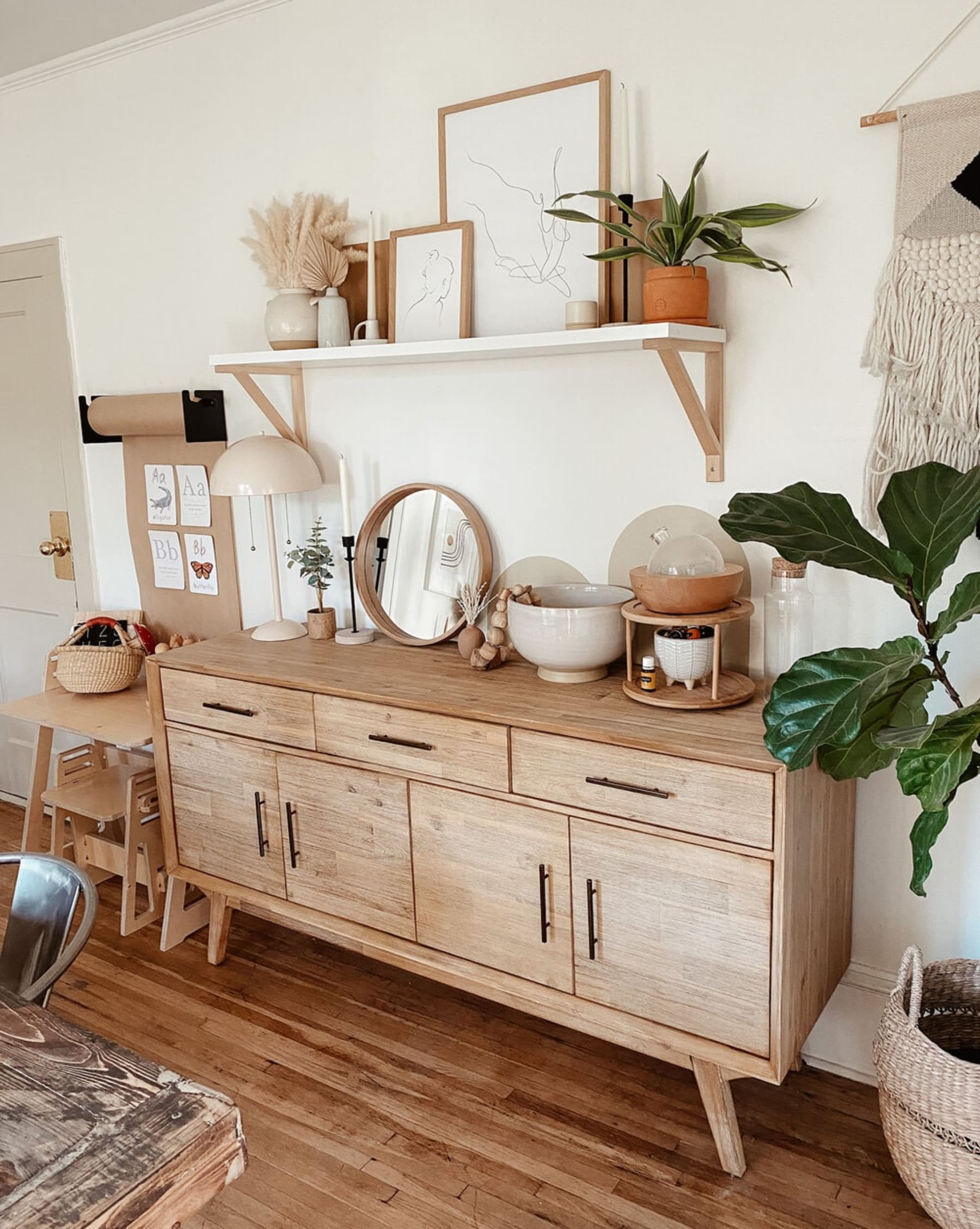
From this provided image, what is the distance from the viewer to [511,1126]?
6.85ft

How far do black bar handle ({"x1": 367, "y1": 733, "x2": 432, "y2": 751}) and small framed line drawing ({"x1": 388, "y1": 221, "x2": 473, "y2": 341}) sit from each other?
921 mm

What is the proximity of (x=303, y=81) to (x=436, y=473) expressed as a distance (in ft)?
3.47

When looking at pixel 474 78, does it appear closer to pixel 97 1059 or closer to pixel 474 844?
pixel 474 844

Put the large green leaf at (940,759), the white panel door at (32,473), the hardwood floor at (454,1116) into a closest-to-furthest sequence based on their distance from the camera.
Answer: the large green leaf at (940,759) → the hardwood floor at (454,1116) → the white panel door at (32,473)

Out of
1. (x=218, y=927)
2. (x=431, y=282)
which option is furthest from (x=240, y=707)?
(x=431, y=282)

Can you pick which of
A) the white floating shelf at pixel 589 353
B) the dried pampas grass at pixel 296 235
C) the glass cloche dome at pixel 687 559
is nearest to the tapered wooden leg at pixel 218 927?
the white floating shelf at pixel 589 353

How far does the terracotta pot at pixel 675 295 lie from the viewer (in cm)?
197

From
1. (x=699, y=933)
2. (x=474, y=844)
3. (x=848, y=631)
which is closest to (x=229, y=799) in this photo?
(x=474, y=844)

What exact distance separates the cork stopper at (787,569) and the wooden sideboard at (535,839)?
26 cm

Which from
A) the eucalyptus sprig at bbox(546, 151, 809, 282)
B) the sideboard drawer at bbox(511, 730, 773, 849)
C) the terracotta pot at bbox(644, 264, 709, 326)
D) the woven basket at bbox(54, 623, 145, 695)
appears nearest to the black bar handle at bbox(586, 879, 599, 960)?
the sideboard drawer at bbox(511, 730, 773, 849)

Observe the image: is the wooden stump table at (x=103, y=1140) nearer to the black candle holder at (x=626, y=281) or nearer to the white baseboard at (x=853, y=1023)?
the white baseboard at (x=853, y=1023)

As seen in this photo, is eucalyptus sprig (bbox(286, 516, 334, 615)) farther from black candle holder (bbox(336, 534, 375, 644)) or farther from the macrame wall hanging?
the macrame wall hanging

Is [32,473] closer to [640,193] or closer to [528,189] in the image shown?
[528,189]

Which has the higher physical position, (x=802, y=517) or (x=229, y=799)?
(x=802, y=517)
